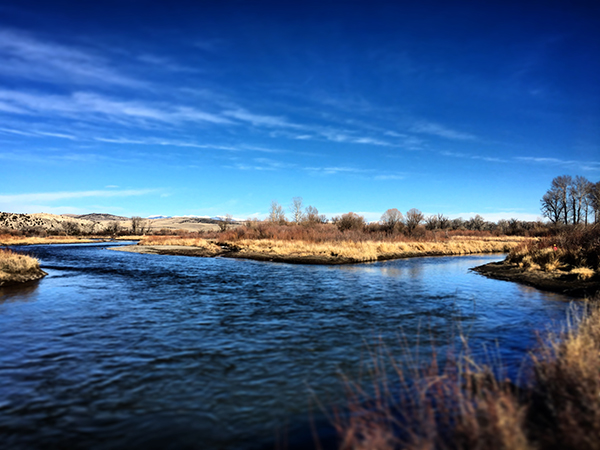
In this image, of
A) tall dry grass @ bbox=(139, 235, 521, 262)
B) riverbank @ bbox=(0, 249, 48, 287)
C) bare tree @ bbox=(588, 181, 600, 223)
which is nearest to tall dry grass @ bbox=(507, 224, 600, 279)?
tall dry grass @ bbox=(139, 235, 521, 262)

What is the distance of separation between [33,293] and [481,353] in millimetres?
18202

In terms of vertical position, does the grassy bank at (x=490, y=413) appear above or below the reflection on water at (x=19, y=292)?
above

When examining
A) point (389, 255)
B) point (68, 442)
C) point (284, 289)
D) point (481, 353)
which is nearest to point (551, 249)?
point (389, 255)

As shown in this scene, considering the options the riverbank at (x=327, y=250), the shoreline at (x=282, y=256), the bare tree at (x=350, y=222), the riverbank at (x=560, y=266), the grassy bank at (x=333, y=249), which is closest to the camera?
the riverbank at (x=560, y=266)

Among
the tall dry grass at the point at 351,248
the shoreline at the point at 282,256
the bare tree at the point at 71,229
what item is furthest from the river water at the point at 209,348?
the bare tree at the point at 71,229

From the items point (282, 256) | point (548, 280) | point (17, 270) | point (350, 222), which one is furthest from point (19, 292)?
point (350, 222)

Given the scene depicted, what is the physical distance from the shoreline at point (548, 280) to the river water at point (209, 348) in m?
1.24

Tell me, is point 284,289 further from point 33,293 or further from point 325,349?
point 33,293

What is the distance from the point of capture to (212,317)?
11898mm

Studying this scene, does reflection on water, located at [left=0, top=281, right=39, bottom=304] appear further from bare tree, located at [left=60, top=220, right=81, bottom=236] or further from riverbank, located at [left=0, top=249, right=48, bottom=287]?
bare tree, located at [left=60, top=220, right=81, bottom=236]

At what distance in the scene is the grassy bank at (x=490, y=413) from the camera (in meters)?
4.03

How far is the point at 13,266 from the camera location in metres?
20.3

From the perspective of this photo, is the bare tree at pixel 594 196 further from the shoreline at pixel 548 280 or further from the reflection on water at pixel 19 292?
the reflection on water at pixel 19 292

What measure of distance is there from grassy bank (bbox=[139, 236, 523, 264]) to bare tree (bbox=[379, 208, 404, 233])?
9.92m
